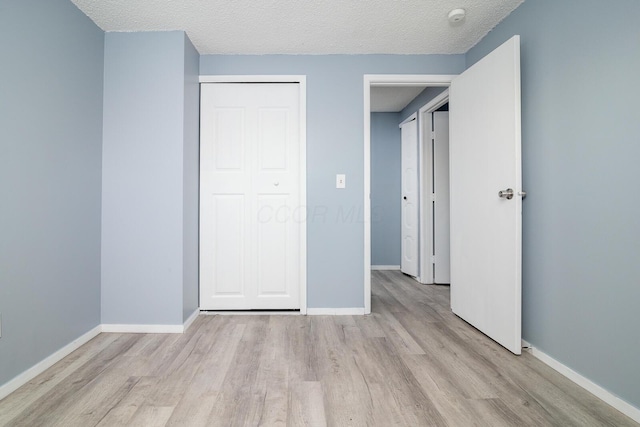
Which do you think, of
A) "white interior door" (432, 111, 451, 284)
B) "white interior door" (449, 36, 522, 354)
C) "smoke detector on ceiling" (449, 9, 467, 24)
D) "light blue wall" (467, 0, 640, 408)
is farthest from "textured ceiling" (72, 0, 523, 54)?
"white interior door" (432, 111, 451, 284)

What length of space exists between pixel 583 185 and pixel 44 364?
3.11m

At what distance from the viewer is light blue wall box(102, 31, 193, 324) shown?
2.17 meters

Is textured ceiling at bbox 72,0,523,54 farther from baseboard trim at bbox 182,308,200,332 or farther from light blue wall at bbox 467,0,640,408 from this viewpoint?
baseboard trim at bbox 182,308,200,332

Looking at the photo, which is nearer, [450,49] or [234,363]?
[234,363]

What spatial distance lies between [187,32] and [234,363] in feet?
7.80

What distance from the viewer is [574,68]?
1.56 meters

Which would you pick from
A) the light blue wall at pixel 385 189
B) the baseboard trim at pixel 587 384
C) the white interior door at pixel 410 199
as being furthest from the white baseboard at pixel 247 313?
the light blue wall at pixel 385 189

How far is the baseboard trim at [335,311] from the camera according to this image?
2.52 metres

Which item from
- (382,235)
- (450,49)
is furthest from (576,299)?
(382,235)

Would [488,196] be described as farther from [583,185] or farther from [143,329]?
[143,329]

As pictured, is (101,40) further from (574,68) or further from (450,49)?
(574,68)

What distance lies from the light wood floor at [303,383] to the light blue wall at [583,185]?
0.86 ft

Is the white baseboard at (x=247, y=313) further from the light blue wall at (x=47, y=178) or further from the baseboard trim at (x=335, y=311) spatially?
the light blue wall at (x=47, y=178)

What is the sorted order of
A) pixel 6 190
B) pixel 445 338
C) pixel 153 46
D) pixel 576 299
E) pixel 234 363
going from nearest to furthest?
pixel 6 190, pixel 576 299, pixel 234 363, pixel 445 338, pixel 153 46
